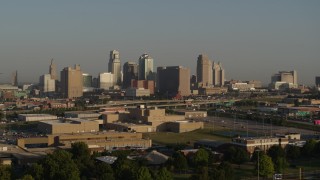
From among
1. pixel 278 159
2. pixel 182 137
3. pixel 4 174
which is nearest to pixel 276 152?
pixel 278 159

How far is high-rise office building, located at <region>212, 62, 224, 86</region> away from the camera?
60.1 metres

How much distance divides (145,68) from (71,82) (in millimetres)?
13444

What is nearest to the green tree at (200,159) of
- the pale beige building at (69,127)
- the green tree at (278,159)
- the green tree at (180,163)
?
the green tree at (180,163)

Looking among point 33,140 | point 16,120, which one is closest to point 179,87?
point 16,120

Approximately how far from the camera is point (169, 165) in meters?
10.2

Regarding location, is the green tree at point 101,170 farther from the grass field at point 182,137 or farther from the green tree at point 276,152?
the grass field at point 182,137

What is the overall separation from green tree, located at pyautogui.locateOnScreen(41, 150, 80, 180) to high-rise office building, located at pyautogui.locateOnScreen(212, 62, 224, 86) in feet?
167

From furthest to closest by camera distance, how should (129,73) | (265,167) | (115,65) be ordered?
(115,65) → (129,73) → (265,167)

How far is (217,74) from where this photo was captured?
2386 inches

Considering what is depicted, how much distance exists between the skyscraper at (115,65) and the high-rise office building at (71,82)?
51.9 feet

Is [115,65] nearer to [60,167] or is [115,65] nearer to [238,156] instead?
[238,156]

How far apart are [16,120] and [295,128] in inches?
478

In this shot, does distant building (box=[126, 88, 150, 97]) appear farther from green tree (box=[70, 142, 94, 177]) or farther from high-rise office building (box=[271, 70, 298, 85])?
green tree (box=[70, 142, 94, 177])

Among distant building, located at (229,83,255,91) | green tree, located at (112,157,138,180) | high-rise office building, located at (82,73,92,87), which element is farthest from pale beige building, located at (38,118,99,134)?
high-rise office building, located at (82,73,92,87)
